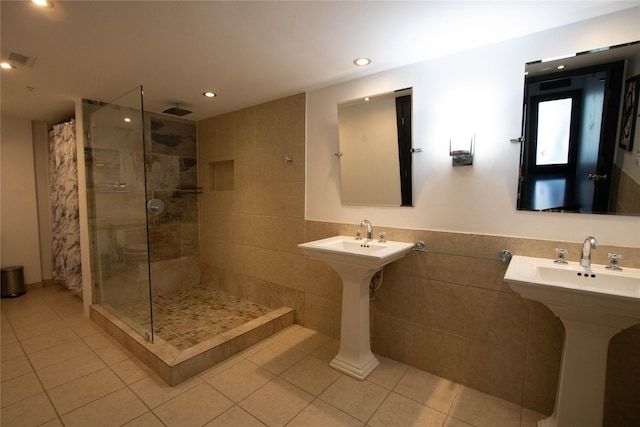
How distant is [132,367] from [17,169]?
3.23 meters

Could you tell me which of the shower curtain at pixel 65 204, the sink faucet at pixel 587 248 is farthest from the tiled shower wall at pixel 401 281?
the shower curtain at pixel 65 204

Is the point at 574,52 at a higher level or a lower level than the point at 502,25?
lower

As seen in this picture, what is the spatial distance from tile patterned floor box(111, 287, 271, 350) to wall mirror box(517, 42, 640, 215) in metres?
2.62

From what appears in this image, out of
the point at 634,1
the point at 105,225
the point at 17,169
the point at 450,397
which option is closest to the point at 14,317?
the point at 105,225

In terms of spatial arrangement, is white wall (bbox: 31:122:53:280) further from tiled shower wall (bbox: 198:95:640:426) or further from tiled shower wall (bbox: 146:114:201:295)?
tiled shower wall (bbox: 198:95:640:426)

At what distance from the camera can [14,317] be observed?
119 inches

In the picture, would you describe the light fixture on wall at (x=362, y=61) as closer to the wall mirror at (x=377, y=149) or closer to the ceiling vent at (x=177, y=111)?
the wall mirror at (x=377, y=149)

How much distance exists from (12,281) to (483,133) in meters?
5.25

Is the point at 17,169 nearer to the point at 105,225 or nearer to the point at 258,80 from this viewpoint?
→ the point at 105,225

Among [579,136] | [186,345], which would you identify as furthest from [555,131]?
[186,345]

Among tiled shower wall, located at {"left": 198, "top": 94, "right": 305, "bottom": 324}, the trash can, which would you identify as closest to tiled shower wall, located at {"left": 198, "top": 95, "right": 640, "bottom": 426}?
tiled shower wall, located at {"left": 198, "top": 94, "right": 305, "bottom": 324}

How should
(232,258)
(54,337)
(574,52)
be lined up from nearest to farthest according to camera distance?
(574,52) < (54,337) < (232,258)

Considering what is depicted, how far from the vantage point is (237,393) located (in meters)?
1.92

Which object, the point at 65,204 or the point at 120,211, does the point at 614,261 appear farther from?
the point at 65,204
